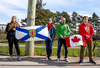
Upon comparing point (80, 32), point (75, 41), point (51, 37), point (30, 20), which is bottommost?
point (75, 41)

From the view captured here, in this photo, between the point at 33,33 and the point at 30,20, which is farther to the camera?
the point at 30,20

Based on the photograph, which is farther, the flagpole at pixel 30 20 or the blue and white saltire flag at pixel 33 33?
the flagpole at pixel 30 20

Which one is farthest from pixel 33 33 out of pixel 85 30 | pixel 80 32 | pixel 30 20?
pixel 85 30

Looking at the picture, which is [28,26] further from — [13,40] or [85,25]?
[85,25]

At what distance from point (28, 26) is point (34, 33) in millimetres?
577

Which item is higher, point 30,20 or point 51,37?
point 30,20

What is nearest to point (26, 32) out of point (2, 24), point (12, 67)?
point (12, 67)

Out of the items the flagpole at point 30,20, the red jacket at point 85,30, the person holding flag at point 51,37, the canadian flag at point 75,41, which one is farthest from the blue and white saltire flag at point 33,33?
the red jacket at point 85,30

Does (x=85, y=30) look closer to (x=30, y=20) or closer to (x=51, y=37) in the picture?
(x=51, y=37)

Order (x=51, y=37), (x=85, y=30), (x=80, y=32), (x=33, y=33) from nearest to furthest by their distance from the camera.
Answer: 1. (x=85, y=30)
2. (x=80, y=32)
3. (x=51, y=37)
4. (x=33, y=33)

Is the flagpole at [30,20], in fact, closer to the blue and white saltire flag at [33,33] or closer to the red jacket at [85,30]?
the blue and white saltire flag at [33,33]

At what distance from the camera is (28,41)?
632cm

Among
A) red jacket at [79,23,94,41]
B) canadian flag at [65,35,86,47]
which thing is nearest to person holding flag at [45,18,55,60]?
canadian flag at [65,35,86,47]

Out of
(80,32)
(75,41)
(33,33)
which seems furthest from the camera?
(33,33)
